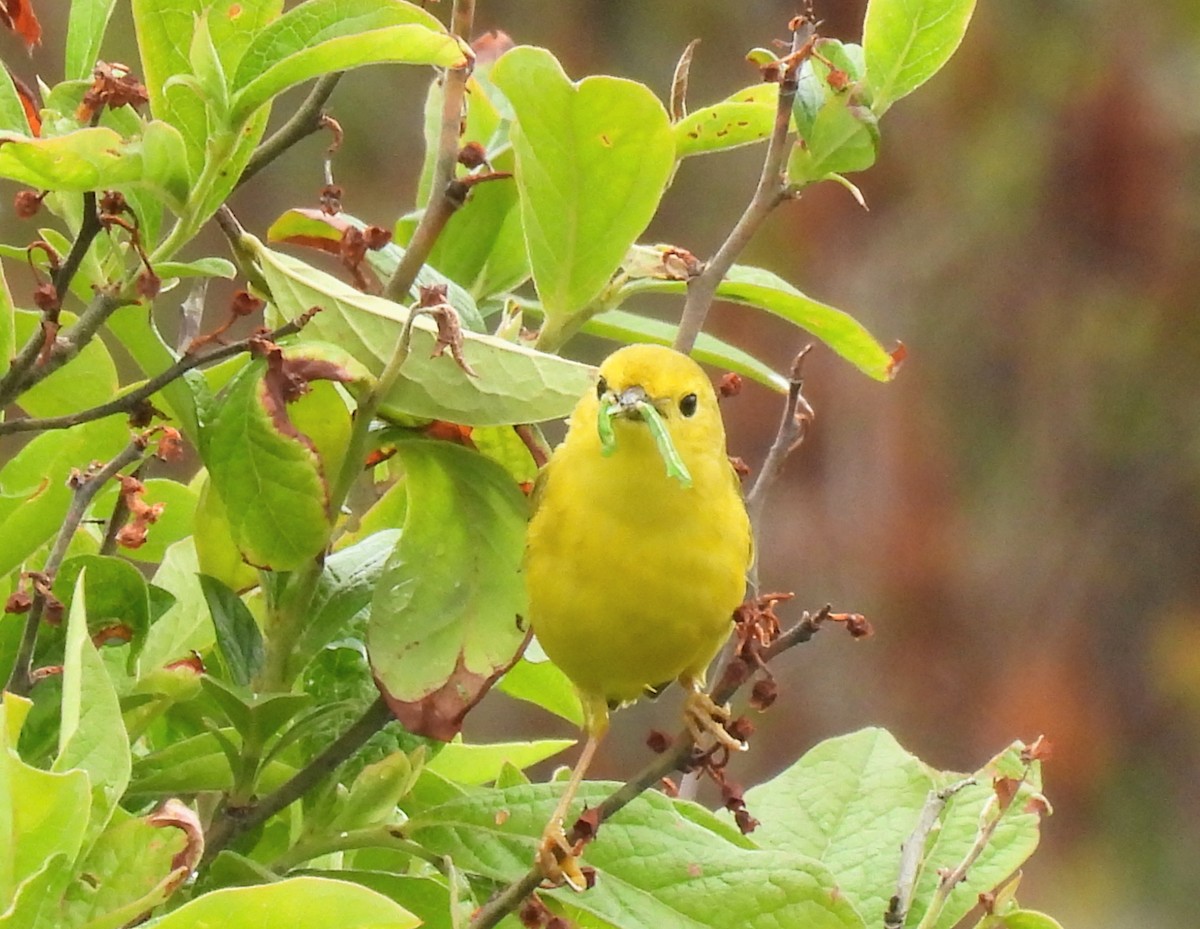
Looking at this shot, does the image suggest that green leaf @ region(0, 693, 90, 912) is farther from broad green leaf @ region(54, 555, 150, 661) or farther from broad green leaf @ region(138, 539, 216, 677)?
broad green leaf @ region(138, 539, 216, 677)

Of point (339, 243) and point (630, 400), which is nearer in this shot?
point (339, 243)

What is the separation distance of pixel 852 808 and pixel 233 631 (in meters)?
0.43

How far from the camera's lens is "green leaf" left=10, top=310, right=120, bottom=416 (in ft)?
3.44

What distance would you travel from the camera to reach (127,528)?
107 centimetres

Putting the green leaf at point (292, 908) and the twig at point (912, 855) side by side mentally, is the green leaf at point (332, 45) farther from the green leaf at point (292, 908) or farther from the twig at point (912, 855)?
the twig at point (912, 855)

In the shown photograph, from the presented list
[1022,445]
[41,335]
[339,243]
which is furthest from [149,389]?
[1022,445]

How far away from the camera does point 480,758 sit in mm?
1218

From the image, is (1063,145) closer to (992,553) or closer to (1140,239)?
(1140,239)

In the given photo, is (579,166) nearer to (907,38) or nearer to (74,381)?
(907,38)

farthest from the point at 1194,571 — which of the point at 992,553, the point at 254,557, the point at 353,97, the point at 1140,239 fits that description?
the point at 254,557

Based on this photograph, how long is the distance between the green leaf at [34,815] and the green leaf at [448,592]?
23cm

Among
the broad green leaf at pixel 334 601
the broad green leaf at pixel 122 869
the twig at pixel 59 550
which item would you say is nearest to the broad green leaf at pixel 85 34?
the twig at pixel 59 550

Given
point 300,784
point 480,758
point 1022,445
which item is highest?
point 300,784

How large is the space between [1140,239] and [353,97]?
2.60m
